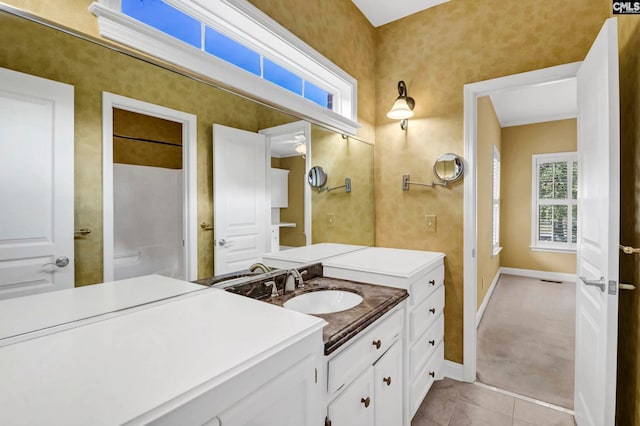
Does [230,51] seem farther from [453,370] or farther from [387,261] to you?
[453,370]

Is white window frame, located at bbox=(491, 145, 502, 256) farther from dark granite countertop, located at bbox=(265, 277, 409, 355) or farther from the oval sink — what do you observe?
the oval sink

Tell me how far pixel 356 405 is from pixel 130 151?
1.25 m

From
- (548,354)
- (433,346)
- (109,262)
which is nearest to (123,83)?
(109,262)

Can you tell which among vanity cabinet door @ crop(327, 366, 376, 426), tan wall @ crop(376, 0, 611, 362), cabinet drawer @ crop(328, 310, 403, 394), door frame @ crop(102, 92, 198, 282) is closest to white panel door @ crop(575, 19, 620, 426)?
tan wall @ crop(376, 0, 611, 362)

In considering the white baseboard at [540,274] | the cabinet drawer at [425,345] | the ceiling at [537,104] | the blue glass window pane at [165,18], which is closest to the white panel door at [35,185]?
the blue glass window pane at [165,18]

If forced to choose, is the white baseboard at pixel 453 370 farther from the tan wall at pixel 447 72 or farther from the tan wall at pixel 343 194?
the tan wall at pixel 343 194

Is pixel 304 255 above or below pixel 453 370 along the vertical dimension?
above

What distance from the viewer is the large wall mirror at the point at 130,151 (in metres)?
0.88

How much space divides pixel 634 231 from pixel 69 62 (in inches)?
94.0

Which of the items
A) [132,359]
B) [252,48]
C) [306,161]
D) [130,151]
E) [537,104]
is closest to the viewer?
[132,359]

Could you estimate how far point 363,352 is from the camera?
1244mm

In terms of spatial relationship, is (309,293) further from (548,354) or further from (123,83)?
(548,354)

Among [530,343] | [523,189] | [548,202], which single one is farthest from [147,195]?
[548,202]

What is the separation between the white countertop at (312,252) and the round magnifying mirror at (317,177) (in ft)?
1.34
